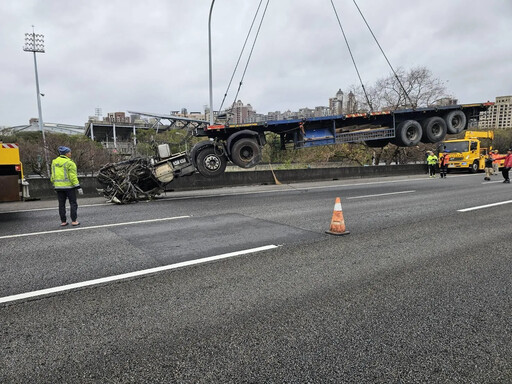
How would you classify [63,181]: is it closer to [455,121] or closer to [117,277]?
[117,277]

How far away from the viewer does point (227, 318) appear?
2895 millimetres

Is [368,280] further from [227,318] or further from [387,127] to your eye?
[387,127]

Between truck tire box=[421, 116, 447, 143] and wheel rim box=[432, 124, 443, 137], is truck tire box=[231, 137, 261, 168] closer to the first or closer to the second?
truck tire box=[421, 116, 447, 143]

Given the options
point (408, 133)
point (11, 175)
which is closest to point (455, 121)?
point (408, 133)

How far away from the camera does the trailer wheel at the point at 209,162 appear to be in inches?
447

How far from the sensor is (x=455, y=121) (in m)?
12.8

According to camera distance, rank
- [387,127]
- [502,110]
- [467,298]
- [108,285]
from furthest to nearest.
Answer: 1. [502,110]
2. [387,127]
3. [108,285]
4. [467,298]

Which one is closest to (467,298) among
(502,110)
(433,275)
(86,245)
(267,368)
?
(433,275)

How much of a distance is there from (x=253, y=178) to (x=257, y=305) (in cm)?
1453

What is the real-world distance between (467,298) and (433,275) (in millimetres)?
614

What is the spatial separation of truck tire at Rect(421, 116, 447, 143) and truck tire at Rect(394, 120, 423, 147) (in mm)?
245

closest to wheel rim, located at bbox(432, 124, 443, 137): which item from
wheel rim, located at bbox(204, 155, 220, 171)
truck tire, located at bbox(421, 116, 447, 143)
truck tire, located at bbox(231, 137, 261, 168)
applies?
truck tire, located at bbox(421, 116, 447, 143)

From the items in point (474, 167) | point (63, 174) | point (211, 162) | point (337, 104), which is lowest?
point (474, 167)

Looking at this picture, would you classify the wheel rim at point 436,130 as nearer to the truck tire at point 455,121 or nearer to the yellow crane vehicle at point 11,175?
the truck tire at point 455,121
